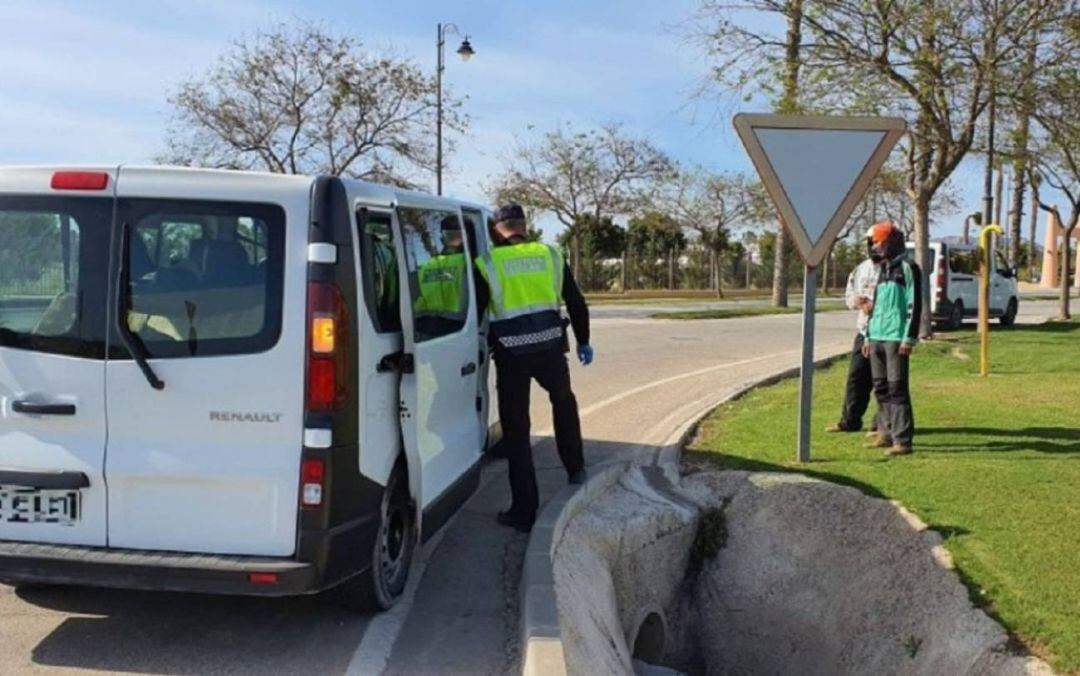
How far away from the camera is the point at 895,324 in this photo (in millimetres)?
7648

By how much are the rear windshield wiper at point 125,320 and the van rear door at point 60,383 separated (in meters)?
0.07

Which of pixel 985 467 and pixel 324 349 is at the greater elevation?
pixel 324 349

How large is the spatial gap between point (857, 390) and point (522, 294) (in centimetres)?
417

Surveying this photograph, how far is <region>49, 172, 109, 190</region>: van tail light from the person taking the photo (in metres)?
3.82

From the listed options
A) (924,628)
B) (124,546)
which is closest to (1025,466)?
(924,628)

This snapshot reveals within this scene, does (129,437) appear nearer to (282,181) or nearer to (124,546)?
(124,546)

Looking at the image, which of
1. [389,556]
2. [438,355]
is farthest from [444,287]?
[389,556]

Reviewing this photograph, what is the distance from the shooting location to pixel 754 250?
48000 millimetres

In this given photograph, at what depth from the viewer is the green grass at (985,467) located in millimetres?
4938

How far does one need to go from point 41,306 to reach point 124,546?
0.99 m

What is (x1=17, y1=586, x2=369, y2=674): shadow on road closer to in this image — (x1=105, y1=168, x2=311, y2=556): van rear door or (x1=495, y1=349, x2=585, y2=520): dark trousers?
(x1=105, y1=168, x2=311, y2=556): van rear door

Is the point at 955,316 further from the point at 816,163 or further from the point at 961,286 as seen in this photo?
the point at 816,163

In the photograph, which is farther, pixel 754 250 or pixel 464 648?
pixel 754 250

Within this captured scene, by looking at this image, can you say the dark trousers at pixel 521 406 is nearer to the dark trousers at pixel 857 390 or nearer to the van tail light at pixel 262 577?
the van tail light at pixel 262 577
